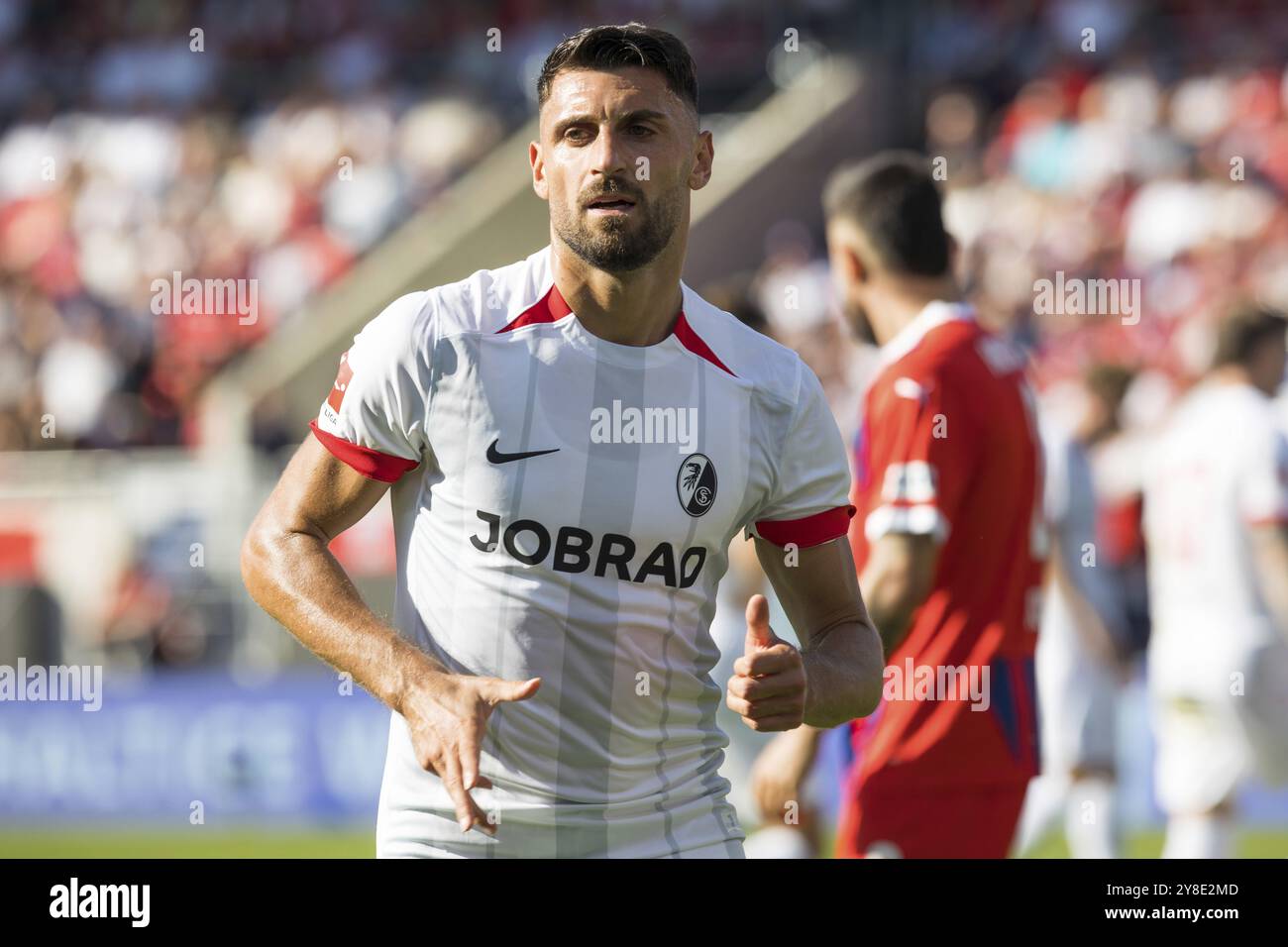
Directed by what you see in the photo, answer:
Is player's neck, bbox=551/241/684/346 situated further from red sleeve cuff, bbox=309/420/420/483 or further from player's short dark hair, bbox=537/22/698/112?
red sleeve cuff, bbox=309/420/420/483

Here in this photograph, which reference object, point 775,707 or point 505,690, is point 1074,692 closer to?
point 775,707

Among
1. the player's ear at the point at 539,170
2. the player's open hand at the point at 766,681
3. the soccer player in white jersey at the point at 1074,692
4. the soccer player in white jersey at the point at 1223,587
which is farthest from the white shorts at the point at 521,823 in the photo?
the soccer player in white jersey at the point at 1223,587

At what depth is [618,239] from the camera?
149 inches

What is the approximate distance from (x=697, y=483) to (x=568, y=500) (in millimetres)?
288

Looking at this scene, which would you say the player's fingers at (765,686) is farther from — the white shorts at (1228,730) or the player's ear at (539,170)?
the white shorts at (1228,730)

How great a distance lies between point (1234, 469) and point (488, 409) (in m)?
5.10

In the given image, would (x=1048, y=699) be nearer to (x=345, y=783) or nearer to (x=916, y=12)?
(x=345, y=783)

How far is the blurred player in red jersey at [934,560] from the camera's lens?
540 centimetres

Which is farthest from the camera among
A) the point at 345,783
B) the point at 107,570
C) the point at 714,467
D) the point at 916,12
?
the point at 916,12

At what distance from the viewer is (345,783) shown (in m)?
11.0

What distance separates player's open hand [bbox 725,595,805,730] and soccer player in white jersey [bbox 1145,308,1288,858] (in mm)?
4750

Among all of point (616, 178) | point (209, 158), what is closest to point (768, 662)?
point (616, 178)
